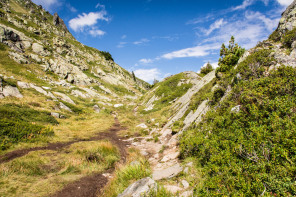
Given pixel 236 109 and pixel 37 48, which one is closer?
pixel 236 109

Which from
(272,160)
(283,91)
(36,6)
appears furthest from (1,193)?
(36,6)

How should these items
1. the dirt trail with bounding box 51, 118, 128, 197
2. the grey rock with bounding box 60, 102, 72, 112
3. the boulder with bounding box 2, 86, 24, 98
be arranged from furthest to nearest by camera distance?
the grey rock with bounding box 60, 102, 72, 112 → the boulder with bounding box 2, 86, 24, 98 → the dirt trail with bounding box 51, 118, 128, 197

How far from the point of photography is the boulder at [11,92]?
850 inches

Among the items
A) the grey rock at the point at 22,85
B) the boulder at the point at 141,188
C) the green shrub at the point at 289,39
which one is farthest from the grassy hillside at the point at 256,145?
the grey rock at the point at 22,85

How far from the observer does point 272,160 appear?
4.16 metres

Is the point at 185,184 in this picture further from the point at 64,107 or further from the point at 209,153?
the point at 64,107

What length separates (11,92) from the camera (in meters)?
22.6

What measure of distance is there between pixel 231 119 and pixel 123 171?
22.0ft

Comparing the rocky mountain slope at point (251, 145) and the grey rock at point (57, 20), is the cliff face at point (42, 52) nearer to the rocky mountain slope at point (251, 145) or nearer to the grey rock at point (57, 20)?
the grey rock at point (57, 20)

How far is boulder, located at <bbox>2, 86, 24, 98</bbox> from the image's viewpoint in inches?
850

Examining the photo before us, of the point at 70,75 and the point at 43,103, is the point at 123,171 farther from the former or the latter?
the point at 70,75

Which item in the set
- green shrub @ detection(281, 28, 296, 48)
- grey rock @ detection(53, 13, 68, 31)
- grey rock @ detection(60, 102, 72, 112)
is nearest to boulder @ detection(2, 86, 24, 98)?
grey rock @ detection(60, 102, 72, 112)

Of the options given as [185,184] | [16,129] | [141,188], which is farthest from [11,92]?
[185,184]

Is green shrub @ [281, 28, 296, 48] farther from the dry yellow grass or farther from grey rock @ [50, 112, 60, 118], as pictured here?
grey rock @ [50, 112, 60, 118]
